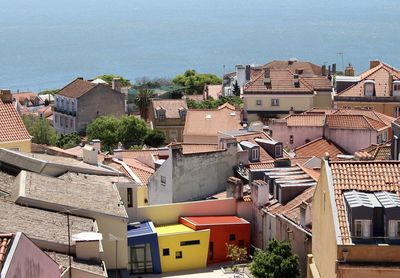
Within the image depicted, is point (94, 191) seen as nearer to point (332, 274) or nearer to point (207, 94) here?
point (332, 274)

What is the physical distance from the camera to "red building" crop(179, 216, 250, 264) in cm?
2917

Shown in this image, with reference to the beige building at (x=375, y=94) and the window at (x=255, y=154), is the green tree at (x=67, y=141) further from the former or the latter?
the window at (x=255, y=154)

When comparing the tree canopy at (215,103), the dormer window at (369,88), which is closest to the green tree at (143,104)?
the tree canopy at (215,103)

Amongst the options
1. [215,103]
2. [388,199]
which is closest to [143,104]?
[215,103]

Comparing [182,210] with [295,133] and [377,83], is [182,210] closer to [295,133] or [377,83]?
[295,133]

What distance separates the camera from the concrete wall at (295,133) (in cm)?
4275

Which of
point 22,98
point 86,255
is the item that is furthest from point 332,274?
point 22,98

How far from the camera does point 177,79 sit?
11444 centimetres

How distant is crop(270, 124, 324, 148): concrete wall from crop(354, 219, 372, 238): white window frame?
87.4ft

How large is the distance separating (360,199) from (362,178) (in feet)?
3.64

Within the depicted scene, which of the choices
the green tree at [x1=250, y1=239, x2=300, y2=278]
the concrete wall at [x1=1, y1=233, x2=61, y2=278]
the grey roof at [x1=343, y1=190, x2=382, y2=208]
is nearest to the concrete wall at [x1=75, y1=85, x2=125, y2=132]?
the green tree at [x1=250, y1=239, x2=300, y2=278]

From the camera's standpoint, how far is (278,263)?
80.1 ft

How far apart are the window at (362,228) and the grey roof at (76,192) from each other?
9.07 meters

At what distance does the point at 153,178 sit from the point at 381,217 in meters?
18.4
